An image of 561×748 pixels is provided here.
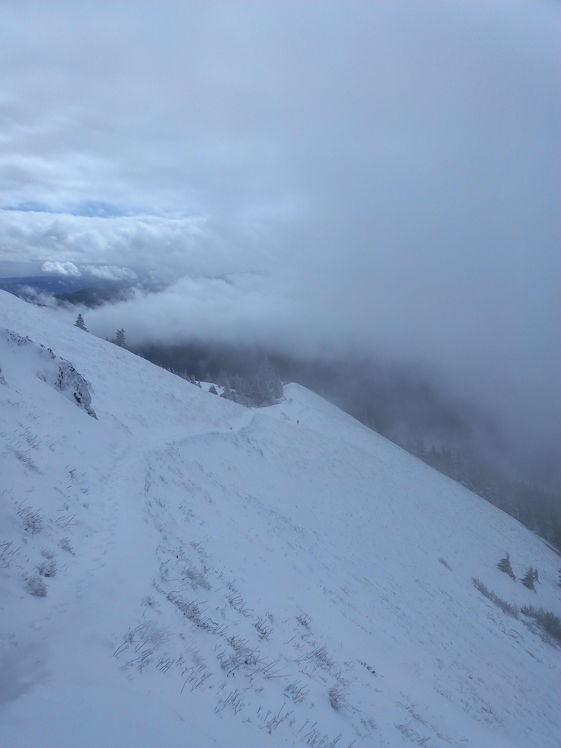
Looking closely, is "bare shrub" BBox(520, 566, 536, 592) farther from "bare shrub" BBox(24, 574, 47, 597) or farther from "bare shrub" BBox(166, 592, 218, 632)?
"bare shrub" BBox(24, 574, 47, 597)

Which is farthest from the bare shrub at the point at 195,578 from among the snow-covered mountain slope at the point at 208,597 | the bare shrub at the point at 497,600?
the bare shrub at the point at 497,600

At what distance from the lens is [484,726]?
1420 cm

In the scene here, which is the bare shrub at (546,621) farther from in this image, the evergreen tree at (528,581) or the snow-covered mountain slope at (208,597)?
the evergreen tree at (528,581)

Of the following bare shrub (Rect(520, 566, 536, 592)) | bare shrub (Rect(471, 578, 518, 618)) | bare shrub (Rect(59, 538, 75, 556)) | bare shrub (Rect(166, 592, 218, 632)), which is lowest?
bare shrub (Rect(59, 538, 75, 556))

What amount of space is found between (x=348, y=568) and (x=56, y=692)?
59.1 feet

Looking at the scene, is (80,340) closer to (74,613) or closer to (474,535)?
(74,613)

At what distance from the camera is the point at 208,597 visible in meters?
10.4

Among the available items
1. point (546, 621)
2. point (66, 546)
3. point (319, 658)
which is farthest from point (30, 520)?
point (546, 621)

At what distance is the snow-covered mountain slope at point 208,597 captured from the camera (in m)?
5.93

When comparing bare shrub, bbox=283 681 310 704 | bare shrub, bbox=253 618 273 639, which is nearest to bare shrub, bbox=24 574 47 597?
bare shrub, bbox=283 681 310 704

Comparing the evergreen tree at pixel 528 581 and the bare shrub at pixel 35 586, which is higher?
the evergreen tree at pixel 528 581

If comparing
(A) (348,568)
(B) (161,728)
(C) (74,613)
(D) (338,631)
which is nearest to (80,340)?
(A) (348,568)

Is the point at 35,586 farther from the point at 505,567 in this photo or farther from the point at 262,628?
the point at 505,567

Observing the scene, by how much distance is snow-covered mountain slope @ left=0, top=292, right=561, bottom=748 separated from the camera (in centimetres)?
593
